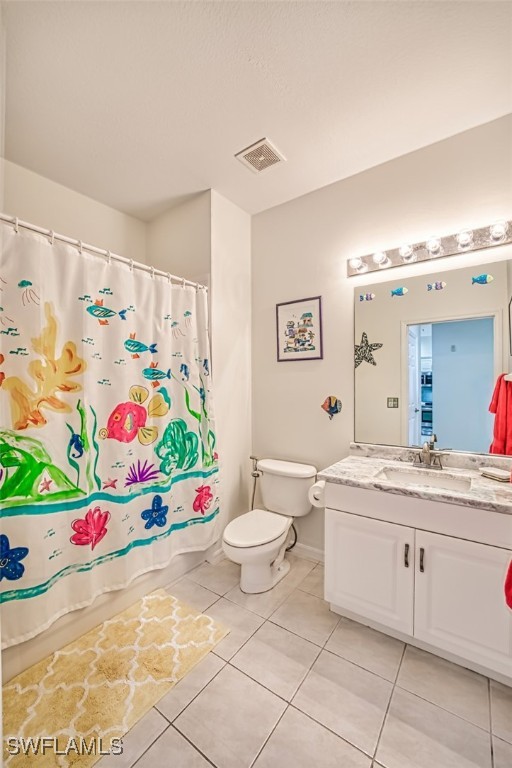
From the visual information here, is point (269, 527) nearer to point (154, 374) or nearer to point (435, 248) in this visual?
point (154, 374)

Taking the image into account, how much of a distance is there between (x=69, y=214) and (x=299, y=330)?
1.77 m

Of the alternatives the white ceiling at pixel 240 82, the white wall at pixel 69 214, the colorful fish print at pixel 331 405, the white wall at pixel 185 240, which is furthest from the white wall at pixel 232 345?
the white wall at pixel 69 214

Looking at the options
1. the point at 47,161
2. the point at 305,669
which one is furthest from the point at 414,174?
the point at 305,669

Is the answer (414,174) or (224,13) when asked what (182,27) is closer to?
(224,13)

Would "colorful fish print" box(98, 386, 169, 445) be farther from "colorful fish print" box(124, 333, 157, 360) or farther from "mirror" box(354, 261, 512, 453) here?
"mirror" box(354, 261, 512, 453)

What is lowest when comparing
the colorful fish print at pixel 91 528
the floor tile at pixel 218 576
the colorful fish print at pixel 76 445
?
the floor tile at pixel 218 576

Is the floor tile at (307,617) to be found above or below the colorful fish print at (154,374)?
below

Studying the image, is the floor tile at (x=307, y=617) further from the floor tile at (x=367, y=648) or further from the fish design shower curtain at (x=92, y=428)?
the fish design shower curtain at (x=92, y=428)

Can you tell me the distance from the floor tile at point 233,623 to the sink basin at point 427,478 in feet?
3.34

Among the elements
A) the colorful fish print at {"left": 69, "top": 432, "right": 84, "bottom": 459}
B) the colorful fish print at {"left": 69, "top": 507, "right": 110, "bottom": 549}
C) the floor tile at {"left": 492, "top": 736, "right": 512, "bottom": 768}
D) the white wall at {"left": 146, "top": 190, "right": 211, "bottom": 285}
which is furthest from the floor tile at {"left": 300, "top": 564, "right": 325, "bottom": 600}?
the white wall at {"left": 146, "top": 190, "right": 211, "bottom": 285}

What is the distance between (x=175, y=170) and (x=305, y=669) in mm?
2773

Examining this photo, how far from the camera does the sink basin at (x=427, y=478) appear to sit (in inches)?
65.5

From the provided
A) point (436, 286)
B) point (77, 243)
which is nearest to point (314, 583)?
point (436, 286)

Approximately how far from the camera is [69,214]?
89.0 inches
